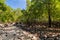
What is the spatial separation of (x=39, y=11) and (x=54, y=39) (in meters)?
16.8

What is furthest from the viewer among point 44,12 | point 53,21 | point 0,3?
point 0,3

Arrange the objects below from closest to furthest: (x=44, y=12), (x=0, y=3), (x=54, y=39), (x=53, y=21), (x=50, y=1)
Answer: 1. (x=54, y=39)
2. (x=50, y=1)
3. (x=44, y=12)
4. (x=53, y=21)
5. (x=0, y=3)

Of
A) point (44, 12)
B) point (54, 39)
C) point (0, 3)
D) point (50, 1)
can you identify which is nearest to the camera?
point (54, 39)

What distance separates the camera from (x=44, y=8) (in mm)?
36875

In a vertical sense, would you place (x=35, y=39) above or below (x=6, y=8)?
below

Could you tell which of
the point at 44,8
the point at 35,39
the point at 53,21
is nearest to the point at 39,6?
the point at 44,8

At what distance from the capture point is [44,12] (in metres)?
38.0

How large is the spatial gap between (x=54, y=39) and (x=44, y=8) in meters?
16.5

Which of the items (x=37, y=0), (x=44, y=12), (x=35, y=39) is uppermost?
(x=37, y=0)

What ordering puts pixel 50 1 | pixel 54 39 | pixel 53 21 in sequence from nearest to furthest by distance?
1. pixel 54 39
2. pixel 50 1
3. pixel 53 21

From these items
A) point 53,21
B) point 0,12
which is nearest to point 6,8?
point 0,12

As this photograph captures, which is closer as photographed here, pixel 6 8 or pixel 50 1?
pixel 50 1

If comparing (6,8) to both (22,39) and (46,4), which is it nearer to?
(46,4)

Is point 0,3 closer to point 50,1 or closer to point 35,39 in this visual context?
point 50,1
